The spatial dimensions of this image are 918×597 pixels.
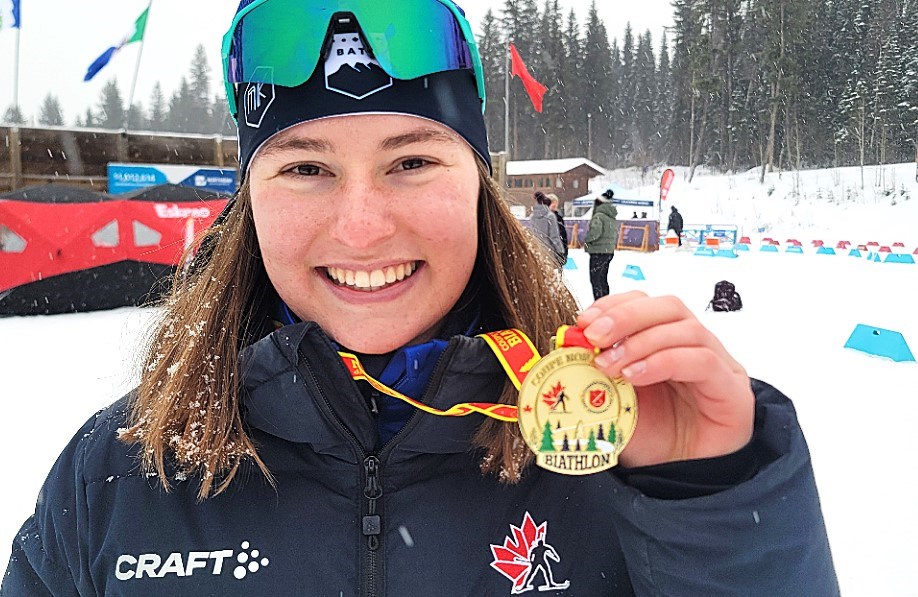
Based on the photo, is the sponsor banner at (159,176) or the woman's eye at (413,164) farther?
the sponsor banner at (159,176)

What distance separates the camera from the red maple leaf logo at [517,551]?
4.39 ft

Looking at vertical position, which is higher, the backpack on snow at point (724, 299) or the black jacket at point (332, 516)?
the black jacket at point (332, 516)

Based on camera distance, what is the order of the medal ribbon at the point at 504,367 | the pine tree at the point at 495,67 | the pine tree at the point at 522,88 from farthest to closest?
the pine tree at the point at 522,88, the pine tree at the point at 495,67, the medal ribbon at the point at 504,367

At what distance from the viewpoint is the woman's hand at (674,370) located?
3.43 feet

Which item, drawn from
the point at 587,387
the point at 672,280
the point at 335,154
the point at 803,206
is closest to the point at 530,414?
the point at 587,387

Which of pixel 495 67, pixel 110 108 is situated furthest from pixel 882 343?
pixel 110 108

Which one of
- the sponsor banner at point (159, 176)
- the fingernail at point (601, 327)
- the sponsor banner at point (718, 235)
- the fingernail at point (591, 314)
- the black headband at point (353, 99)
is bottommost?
the sponsor banner at point (718, 235)

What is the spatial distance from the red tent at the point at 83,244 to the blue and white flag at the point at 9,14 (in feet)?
18.7

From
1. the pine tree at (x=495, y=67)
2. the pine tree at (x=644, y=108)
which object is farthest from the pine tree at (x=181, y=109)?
the pine tree at (x=644, y=108)

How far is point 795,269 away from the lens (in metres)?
16.7

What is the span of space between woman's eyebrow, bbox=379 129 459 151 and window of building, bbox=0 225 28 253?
1115 cm

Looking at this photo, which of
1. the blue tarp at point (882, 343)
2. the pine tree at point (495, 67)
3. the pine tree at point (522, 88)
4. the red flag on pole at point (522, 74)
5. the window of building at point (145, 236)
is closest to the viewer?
the blue tarp at point (882, 343)

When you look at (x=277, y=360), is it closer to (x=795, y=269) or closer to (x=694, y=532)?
Result: (x=694, y=532)

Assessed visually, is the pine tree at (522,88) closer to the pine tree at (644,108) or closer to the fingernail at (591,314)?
the pine tree at (644,108)
